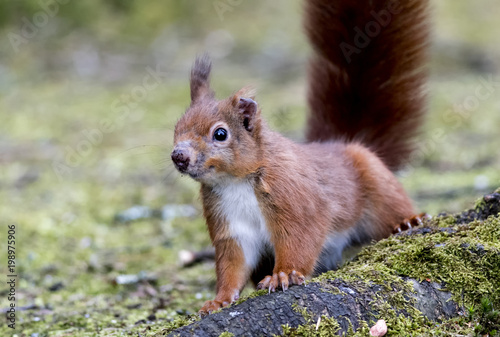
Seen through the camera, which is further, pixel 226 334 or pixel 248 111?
pixel 248 111

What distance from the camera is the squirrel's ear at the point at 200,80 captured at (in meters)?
2.54

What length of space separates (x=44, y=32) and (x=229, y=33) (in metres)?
2.39

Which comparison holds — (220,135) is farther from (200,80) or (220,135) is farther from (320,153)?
(320,153)

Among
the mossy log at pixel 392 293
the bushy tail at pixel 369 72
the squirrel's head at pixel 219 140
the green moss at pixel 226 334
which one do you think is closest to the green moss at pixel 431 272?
the mossy log at pixel 392 293

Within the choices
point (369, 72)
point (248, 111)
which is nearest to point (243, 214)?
point (248, 111)

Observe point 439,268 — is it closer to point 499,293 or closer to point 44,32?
point 499,293

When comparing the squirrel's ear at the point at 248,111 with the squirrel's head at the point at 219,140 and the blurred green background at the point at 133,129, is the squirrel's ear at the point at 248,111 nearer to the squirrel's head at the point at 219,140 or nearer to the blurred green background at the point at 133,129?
the squirrel's head at the point at 219,140

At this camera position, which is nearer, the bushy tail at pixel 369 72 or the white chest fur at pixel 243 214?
the white chest fur at pixel 243 214

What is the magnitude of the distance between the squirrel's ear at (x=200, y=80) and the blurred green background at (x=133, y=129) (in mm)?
292

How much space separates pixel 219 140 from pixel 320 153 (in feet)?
1.98

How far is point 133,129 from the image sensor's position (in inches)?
240

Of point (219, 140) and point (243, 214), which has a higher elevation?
point (219, 140)

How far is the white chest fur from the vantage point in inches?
89.2

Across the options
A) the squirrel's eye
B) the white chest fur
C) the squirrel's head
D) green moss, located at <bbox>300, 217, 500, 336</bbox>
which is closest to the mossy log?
green moss, located at <bbox>300, 217, 500, 336</bbox>
